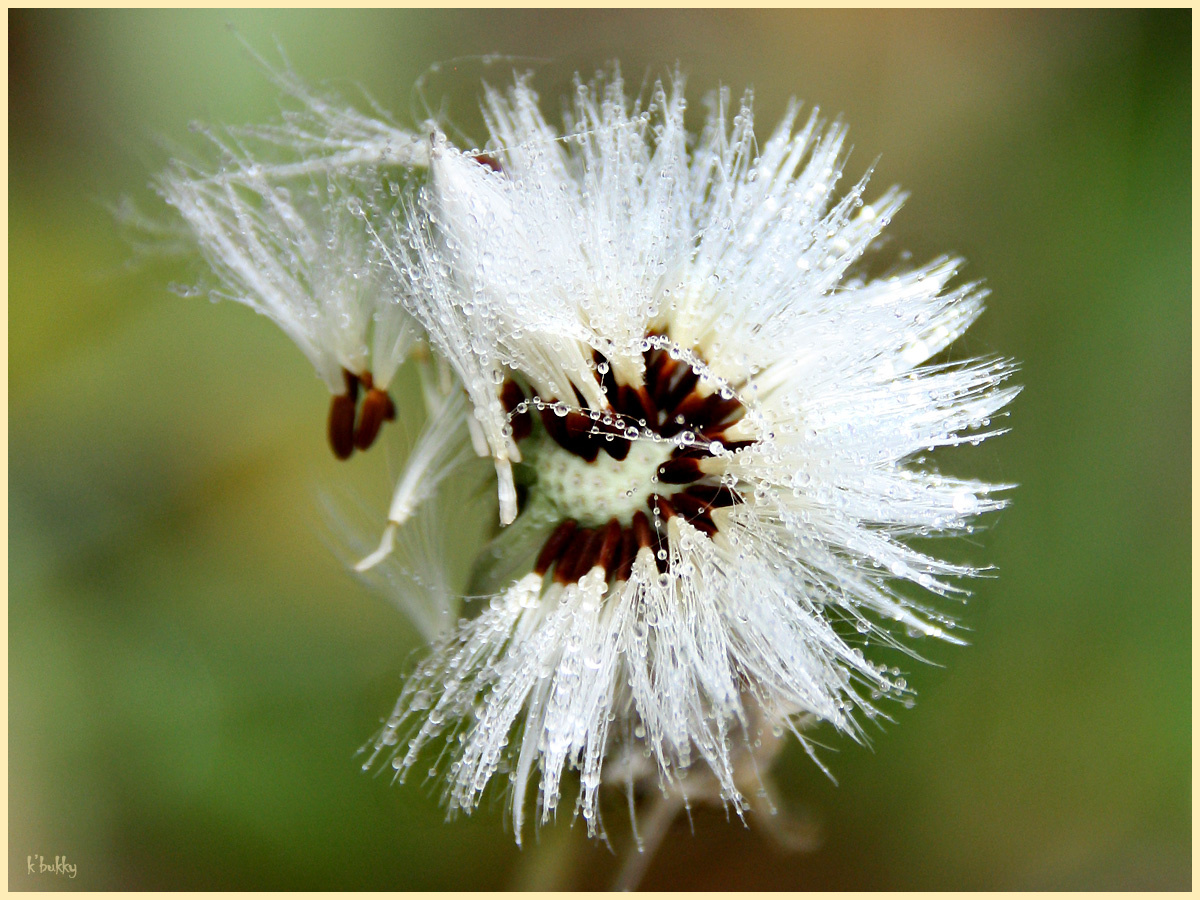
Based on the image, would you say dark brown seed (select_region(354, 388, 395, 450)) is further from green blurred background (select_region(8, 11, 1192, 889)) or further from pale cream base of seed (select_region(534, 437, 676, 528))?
green blurred background (select_region(8, 11, 1192, 889))

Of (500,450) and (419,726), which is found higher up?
(500,450)

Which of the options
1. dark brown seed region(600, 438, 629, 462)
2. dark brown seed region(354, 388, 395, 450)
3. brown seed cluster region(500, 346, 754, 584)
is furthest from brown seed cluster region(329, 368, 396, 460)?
dark brown seed region(600, 438, 629, 462)

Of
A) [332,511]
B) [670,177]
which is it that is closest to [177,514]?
[332,511]

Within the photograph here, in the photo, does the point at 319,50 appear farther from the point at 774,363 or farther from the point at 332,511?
the point at 774,363

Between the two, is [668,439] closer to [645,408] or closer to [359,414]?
[645,408]
